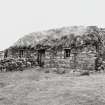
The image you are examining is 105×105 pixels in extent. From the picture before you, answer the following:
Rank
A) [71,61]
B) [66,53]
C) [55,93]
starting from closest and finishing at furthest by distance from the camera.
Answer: [55,93], [71,61], [66,53]

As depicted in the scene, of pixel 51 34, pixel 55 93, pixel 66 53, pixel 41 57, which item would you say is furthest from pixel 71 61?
pixel 55 93

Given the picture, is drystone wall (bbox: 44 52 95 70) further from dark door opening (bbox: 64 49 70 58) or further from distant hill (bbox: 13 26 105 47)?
distant hill (bbox: 13 26 105 47)

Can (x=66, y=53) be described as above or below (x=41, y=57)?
above

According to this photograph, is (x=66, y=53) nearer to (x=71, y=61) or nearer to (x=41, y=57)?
(x=71, y=61)

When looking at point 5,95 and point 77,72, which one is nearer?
point 5,95

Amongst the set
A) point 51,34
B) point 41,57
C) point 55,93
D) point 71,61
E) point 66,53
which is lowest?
point 55,93

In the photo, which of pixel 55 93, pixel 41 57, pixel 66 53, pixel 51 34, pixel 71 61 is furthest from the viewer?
pixel 51 34

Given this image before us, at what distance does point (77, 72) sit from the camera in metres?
15.2

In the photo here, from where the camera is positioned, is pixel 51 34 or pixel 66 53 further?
pixel 51 34

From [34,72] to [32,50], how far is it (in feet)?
10.1

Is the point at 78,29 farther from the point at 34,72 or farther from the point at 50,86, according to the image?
the point at 50,86

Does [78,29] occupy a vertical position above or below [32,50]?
above

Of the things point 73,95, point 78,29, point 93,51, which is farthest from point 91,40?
point 73,95

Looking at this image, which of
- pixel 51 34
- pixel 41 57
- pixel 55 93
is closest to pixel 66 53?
pixel 41 57
